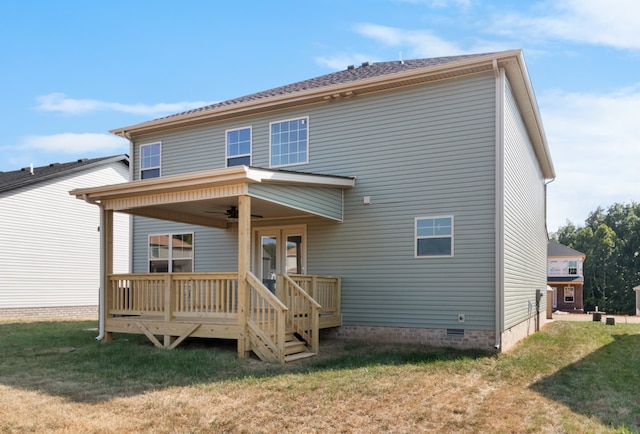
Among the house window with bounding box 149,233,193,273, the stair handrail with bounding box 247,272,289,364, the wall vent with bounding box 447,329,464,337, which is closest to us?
the stair handrail with bounding box 247,272,289,364

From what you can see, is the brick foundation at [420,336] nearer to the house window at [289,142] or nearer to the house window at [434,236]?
the house window at [434,236]

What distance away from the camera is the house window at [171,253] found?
13789 millimetres

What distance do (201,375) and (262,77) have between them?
1076 cm

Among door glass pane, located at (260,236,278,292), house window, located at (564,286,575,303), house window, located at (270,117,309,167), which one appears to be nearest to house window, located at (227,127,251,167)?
house window, located at (270,117,309,167)

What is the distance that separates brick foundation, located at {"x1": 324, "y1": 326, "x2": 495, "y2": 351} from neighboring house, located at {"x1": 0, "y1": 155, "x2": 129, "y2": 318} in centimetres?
1281

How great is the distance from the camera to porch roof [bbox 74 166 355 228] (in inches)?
346

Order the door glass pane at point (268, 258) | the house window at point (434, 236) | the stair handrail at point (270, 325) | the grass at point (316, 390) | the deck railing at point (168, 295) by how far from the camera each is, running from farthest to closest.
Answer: the door glass pane at point (268, 258), the house window at point (434, 236), the deck railing at point (168, 295), the stair handrail at point (270, 325), the grass at point (316, 390)

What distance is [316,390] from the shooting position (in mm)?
6730

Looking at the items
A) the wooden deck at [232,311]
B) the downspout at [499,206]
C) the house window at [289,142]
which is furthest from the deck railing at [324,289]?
the downspout at [499,206]

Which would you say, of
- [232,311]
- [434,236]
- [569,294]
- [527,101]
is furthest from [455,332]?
[569,294]

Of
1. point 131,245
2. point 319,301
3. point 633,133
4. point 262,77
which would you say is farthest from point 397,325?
point 633,133

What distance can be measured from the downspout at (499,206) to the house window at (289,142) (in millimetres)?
4388

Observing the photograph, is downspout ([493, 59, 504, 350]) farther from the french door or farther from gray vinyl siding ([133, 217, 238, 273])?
gray vinyl siding ([133, 217, 238, 273])

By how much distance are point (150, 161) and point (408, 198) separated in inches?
296
